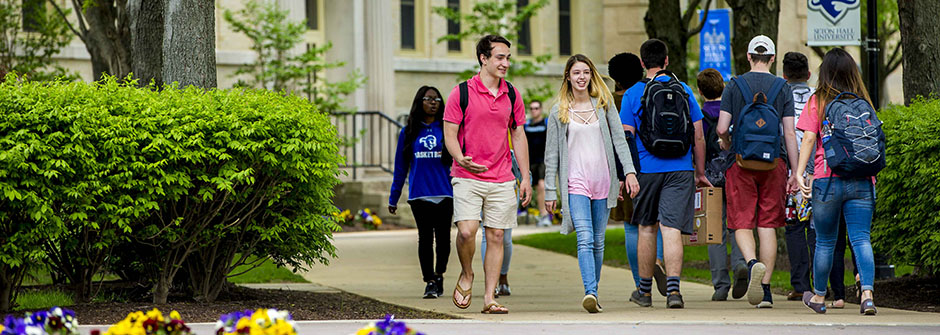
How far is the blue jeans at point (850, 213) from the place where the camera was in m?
8.44

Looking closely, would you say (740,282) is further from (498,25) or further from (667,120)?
(498,25)

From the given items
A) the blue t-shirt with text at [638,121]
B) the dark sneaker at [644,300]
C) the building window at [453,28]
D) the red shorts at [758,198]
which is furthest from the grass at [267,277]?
the building window at [453,28]

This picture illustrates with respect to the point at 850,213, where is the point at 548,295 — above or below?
below

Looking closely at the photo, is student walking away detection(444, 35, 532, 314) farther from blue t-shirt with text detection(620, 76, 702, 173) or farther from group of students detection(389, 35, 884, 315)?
blue t-shirt with text detection(620, 76, 702, 173)

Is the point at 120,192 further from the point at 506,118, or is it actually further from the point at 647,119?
the point at 647,119

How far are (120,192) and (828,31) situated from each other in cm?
737

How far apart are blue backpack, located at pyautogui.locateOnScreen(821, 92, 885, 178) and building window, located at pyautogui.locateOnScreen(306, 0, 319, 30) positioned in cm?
1541

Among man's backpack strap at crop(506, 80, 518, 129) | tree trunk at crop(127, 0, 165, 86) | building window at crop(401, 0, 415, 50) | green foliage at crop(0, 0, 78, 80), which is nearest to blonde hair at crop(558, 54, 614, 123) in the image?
man's backpack strap at crop(506, 80, 518, 129)

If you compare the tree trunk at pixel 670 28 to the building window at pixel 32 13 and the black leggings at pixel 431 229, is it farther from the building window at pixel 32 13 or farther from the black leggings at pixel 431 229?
the building window at pixel 32 13

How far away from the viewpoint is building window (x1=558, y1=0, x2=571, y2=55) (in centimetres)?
2600

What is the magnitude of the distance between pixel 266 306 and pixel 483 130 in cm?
185

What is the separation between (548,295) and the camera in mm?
10516

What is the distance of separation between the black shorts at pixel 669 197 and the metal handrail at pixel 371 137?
12482 mm

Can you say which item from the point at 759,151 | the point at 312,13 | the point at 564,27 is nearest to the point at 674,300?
the point at 759,151
